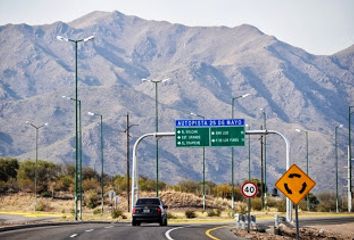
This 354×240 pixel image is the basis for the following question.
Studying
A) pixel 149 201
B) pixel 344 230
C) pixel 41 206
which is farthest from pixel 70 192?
pixel 344 230

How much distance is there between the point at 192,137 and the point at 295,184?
29.4 meters

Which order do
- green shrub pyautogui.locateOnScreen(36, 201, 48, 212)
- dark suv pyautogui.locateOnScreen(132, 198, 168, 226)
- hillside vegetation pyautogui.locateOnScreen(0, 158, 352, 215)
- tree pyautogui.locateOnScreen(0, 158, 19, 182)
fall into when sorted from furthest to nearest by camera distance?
tree pyautogui.locateOnScreen(0, 158, 19, 182) → hillside vegetation pyautogui.locateOnScreen(0, 158, 352, 215) → green shrub pyautogui.locateOnScreen(36, 201, 48, 212) → dark suv pyautogui.locateOnScreen(132, 198, 168, 226)

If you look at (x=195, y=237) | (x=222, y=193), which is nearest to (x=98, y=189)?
(x=222, y=193)

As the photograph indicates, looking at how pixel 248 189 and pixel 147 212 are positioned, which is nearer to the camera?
pixel 248 189

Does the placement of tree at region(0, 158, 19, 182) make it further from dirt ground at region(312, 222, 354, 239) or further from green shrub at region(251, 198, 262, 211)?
dirt ground at region(312, 222, 354, 239)

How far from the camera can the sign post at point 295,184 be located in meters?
28.1

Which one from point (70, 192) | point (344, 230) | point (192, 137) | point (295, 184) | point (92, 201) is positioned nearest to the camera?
point (295, 184)

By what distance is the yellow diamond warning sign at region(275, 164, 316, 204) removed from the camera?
28109 millimetres

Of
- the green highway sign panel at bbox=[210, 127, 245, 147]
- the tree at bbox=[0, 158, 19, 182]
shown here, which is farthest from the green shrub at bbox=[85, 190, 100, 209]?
the green highway sign panel at bbox=[210, 127, 245, 147]

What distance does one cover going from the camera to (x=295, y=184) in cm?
2831

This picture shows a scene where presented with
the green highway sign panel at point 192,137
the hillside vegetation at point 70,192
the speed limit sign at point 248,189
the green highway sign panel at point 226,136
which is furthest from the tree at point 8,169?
the speed limit sign at point 248,189

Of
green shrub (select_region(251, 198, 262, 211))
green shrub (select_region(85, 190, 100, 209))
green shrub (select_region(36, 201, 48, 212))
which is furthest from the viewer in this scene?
green shrub (select_region(251, 198, 262, 211))

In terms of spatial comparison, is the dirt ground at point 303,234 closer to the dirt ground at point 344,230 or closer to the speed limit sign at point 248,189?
the dirt ground at point 344,230

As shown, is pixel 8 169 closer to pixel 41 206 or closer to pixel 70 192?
pixel 70 192
